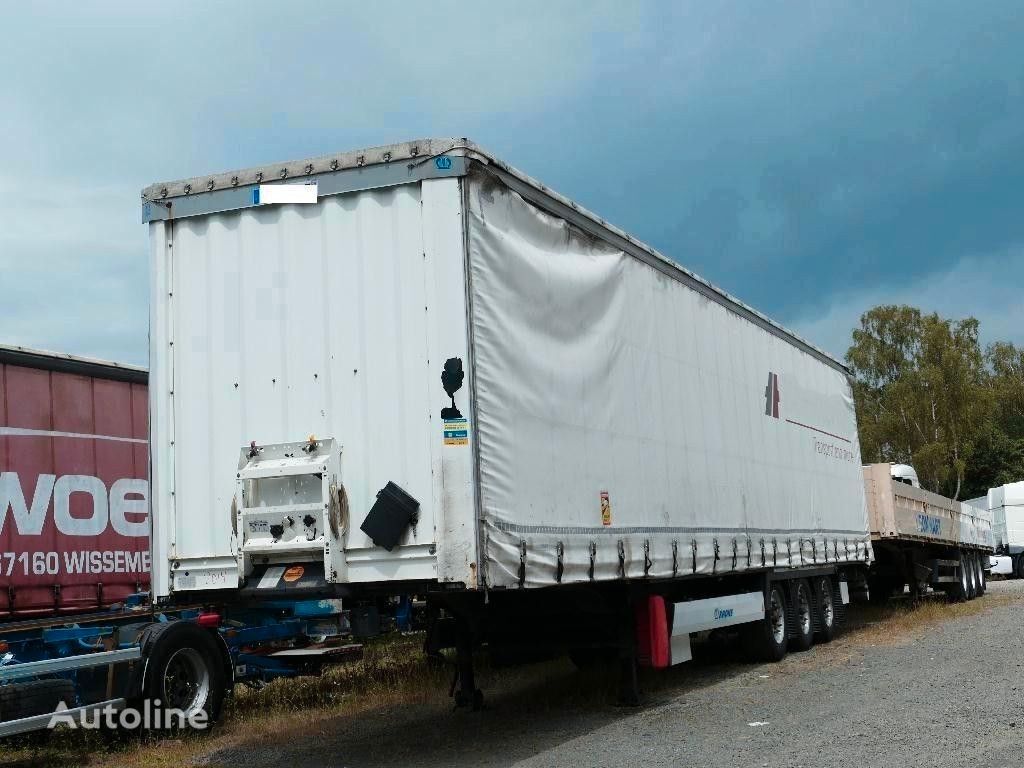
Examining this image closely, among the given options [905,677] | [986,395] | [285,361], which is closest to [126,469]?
[285,361]

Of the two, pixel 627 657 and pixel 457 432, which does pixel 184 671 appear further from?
pixel 627 657

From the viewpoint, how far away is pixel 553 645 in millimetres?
9070

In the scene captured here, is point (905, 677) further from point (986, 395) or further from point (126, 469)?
point (986, 395)

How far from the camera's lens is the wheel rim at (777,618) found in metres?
12.4

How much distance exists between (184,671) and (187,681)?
0.10 m

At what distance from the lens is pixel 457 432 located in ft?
22.4

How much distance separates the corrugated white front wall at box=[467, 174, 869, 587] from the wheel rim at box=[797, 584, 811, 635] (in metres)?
0.55

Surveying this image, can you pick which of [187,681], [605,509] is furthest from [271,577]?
[605,509]

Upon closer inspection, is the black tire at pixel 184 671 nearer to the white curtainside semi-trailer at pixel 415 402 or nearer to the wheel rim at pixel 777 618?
the white curtainside semi-trailer at pixel 415 402

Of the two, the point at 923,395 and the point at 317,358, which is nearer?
the point at 317,358

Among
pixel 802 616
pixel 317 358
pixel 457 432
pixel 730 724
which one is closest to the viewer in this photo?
pixel 457 432

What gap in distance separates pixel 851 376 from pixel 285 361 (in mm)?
12317

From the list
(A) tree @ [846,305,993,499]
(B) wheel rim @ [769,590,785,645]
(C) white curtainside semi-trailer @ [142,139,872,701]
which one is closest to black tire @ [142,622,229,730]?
(C) white curtainside semi-trailer @ [142,139,872,701]

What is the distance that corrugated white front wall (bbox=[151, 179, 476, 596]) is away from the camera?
22.8 feet
